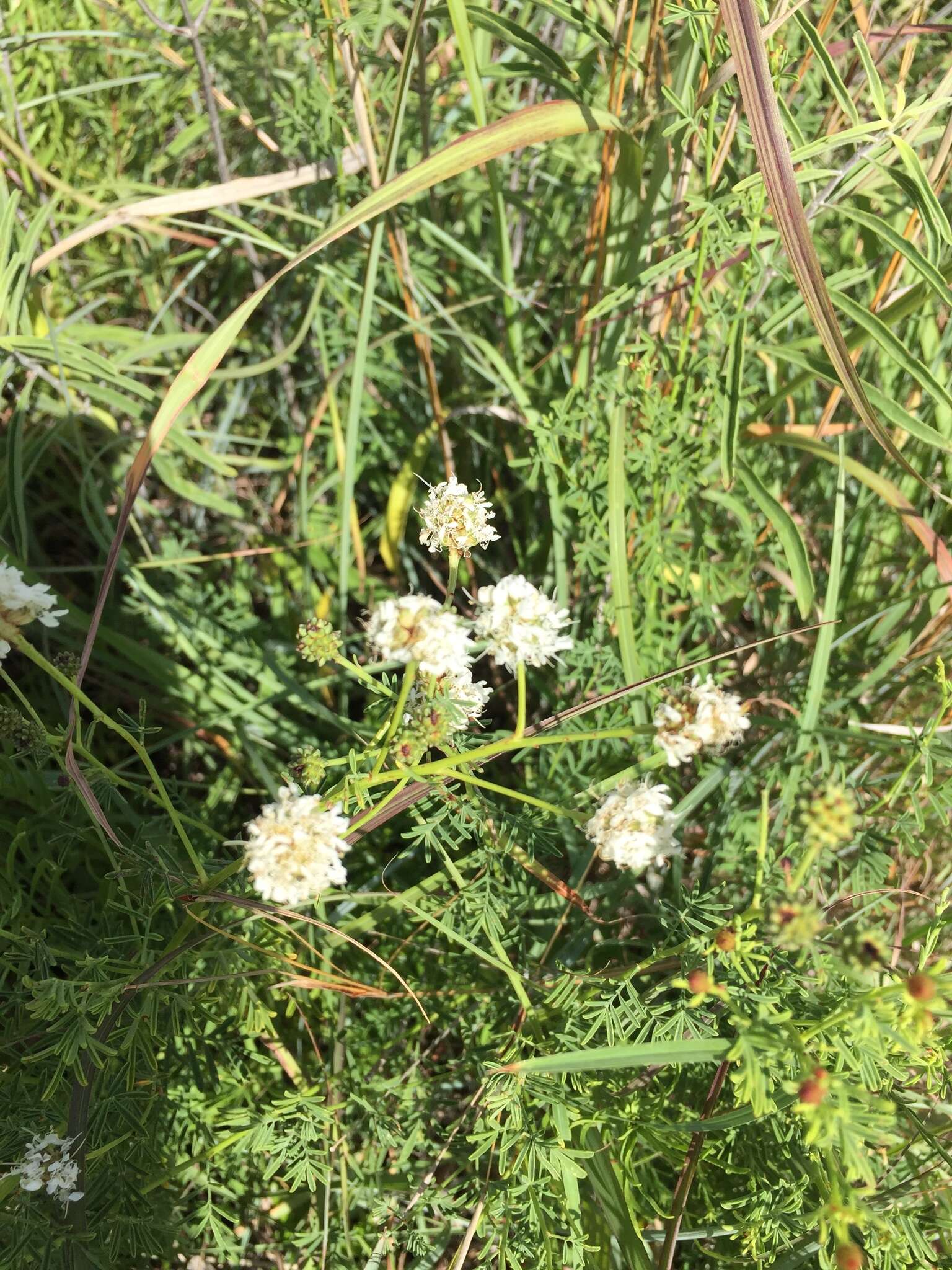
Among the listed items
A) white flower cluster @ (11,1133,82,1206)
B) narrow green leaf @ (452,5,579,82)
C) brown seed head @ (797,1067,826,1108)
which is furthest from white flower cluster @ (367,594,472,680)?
narrow green leaf @ (452,5,579,82)

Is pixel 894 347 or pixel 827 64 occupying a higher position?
pixel 827 64

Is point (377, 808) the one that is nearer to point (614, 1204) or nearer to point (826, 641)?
point (614, 1204)

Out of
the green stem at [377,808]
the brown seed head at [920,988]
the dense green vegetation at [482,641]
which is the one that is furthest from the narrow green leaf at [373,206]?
the brown seed head at [920,988]

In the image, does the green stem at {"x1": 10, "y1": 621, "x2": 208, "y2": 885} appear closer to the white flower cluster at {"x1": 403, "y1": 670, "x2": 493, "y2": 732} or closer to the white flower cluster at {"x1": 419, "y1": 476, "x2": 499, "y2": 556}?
the white flower cluster at {"x1": 403, "y1": 670, "x2": 493, "y2": 732}

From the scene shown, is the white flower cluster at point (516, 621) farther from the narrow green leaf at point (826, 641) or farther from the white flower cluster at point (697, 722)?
the narrow green leaf at point (826, 641)

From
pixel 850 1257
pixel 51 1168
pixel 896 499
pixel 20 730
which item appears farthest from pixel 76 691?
pixel 896 499

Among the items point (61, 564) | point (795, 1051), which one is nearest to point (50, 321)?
point (61, 564)
